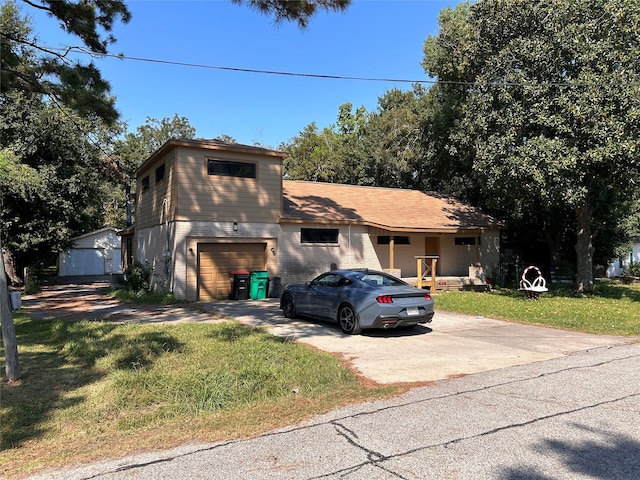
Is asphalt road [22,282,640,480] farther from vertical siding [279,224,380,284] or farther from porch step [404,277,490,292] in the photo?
porch step [404,277,490,292]

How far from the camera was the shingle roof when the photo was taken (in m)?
19.3

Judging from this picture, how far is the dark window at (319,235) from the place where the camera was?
60.7ft

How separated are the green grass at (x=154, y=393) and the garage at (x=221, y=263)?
26.5ft

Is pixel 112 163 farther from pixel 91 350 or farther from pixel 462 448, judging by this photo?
pixel 462 448

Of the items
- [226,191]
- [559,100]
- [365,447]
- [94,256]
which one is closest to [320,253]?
[226,191]

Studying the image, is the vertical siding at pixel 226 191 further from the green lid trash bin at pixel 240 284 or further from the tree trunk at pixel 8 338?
the tree trunk at pixel 8 338

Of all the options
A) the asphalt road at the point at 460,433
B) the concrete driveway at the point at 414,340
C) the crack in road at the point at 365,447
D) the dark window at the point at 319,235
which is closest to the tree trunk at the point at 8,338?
the asphalt road at the point at 460,433

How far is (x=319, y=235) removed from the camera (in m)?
18.8

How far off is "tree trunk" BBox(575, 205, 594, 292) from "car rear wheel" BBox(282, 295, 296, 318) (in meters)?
13.2

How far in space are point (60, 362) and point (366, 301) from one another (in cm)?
542

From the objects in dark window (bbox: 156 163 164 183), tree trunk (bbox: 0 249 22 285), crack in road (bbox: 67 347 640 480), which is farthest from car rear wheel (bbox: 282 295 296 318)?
tree trunk (bbox: 0 249 22 285)

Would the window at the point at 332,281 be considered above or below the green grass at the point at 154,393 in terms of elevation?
above

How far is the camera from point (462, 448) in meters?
3.89

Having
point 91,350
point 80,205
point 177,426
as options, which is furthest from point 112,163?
point 177,426
